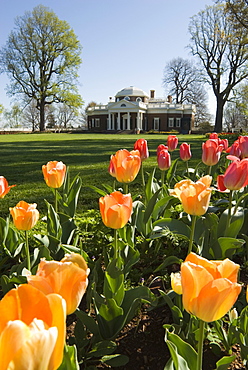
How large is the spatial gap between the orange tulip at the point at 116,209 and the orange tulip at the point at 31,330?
0.70 metres

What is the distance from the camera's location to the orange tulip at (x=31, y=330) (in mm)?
411

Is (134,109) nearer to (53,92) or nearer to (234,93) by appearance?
(53,92)

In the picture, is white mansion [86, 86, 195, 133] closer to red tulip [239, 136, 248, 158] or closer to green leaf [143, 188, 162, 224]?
red tulip [239, 136, 248, 158]

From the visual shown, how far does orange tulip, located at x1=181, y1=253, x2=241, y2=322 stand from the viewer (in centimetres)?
62

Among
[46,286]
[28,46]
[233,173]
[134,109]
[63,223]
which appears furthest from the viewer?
[134,109]

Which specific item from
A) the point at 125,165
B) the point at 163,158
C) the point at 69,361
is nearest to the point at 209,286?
the point at 69,361

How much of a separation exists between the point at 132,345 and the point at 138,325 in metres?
0.12

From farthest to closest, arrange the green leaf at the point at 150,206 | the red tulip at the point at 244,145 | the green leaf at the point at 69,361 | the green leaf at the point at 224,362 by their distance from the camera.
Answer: the red tulip at the point at 244,145
the green leaf at the point at 150,206
the green leaf at the point at 224,362
the green leaf at the point at 69,361

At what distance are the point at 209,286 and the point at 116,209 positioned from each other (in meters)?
0.57

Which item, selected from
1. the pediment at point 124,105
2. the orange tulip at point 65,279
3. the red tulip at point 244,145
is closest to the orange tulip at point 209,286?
the orange tulip at point 65,279

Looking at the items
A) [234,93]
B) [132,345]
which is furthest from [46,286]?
[234,93]

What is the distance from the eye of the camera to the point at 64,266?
23.5 inches

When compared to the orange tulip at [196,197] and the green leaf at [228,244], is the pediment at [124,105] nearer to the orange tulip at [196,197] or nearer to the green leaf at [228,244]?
the green leaf at [228,244]

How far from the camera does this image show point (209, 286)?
622 mm
